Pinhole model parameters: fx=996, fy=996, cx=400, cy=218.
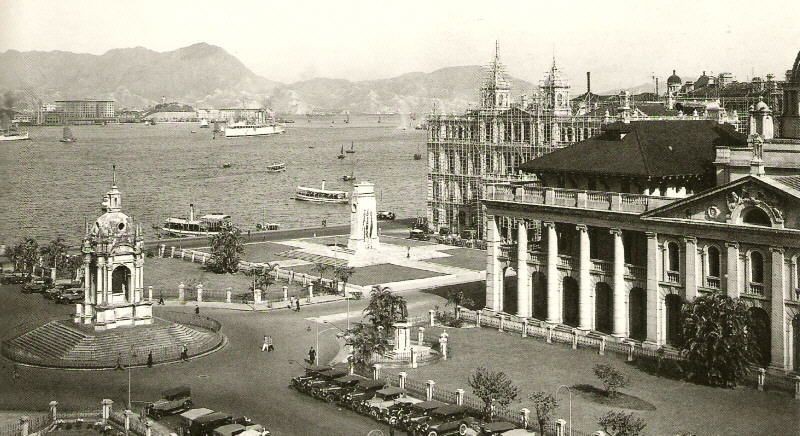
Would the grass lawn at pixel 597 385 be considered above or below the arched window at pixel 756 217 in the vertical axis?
below

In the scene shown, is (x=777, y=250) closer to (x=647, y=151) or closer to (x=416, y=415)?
(x=647, y=151)

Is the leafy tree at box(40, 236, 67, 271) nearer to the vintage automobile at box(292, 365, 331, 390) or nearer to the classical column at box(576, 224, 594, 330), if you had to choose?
the vintage automobile at box(292, 365, 331, 390)

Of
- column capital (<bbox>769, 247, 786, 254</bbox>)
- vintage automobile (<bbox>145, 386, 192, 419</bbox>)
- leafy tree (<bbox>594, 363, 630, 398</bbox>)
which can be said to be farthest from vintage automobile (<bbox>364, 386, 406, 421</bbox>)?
column capital (<bbox>769, 247, 786, 254</bbox>)

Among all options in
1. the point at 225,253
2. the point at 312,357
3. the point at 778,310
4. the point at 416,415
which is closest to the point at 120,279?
the point at 312,357

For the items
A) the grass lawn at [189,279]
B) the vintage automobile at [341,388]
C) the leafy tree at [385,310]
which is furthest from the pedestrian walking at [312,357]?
the grass lawn at [189,279]

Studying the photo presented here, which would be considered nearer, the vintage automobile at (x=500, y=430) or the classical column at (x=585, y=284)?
the vintage automobile at (x=500, y=430)

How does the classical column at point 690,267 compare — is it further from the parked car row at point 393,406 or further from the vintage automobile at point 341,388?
the vintage automobile at point 341,388

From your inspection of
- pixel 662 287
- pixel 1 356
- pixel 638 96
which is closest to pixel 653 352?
pixel 662 287
